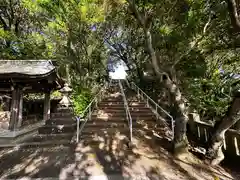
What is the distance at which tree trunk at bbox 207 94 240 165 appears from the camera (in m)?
4.38

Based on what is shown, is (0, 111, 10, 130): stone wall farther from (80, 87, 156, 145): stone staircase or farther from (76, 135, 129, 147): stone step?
(76, 135, 129, 147): stone step

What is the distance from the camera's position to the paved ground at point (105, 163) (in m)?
3.91

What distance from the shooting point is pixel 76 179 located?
369 centimetres

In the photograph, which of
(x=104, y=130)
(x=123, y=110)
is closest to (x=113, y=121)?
(x=104, y=130)

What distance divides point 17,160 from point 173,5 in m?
8.33

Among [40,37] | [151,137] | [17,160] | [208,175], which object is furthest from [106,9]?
[208,175]

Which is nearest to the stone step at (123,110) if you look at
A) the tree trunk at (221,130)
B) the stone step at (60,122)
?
the stone step at (60,122)

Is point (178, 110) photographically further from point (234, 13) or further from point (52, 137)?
point (52, 137)

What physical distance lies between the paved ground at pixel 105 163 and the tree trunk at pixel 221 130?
36 centimetres

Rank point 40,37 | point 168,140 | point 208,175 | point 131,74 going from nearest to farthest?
point 208,175 → point 168,140 → point 40,37 → point 131,74

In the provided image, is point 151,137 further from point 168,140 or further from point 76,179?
point 76,179

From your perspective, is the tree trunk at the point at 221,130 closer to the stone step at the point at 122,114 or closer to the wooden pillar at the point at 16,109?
the stone step at the point at 122,114

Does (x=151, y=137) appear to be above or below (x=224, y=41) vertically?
below

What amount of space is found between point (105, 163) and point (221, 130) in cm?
370
